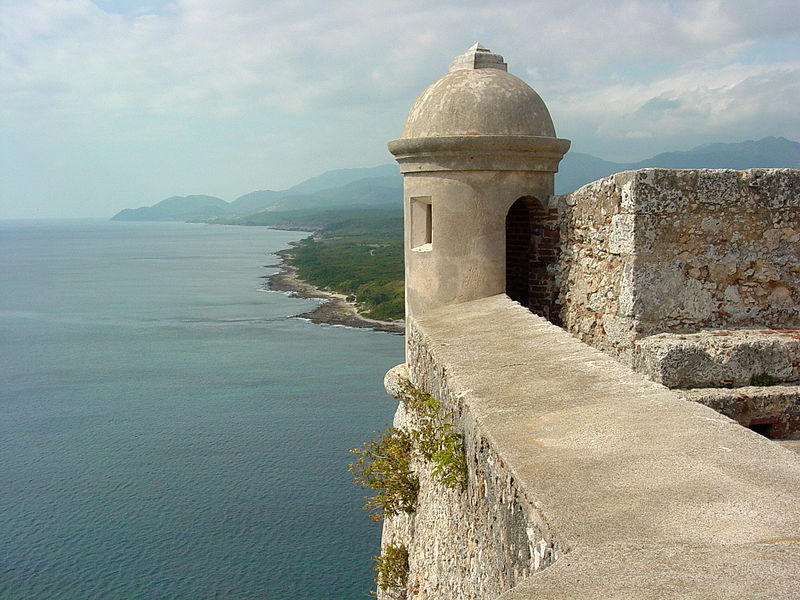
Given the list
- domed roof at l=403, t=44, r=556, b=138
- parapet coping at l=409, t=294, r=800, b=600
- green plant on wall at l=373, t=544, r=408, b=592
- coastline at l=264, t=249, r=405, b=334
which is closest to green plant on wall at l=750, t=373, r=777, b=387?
parapet coping at l=409, t=294, r=800, b=600

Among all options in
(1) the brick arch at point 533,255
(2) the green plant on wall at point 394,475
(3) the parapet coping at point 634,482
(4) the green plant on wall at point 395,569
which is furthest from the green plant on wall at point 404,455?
(1) the brick arch at point 533,255

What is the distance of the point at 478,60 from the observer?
7844 mm

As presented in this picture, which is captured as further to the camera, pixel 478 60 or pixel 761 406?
pixel 478 60

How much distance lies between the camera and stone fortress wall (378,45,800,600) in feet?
7.59

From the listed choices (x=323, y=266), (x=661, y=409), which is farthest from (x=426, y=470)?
(x=323, y=266)

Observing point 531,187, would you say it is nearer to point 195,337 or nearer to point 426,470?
point 426,470

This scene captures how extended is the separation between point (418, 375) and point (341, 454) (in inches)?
942

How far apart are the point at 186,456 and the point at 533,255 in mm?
25190

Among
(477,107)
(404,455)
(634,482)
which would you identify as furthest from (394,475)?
(634,482)

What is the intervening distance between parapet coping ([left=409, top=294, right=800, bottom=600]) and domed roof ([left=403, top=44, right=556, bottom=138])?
3.42m

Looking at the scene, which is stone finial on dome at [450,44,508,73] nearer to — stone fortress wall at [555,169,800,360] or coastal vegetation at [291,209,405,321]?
stone fortress wall at [555,169,800,360]

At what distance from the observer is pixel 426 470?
18.5 feet

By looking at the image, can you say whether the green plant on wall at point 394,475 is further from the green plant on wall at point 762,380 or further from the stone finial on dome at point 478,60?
the stone finial on dome at point 478,60

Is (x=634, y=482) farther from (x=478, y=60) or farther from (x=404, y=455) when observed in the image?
(x=478, y=60)
